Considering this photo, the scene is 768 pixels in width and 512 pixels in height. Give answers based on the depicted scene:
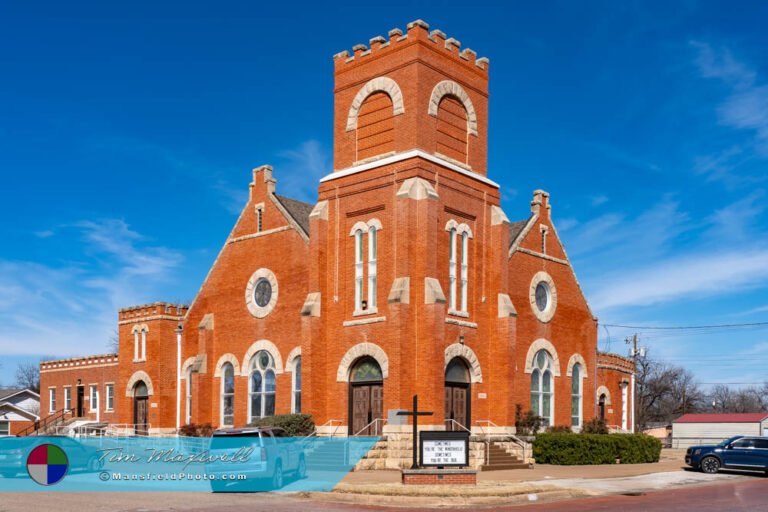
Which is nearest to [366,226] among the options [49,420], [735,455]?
[735,455]

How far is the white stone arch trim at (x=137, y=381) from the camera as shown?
141 feet

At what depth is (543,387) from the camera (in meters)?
39.1

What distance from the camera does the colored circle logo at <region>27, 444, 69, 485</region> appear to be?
24.2 meters

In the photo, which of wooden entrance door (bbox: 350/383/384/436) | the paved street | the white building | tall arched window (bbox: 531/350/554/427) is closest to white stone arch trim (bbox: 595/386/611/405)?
tall arched window (bbox: 531/350/554/427)

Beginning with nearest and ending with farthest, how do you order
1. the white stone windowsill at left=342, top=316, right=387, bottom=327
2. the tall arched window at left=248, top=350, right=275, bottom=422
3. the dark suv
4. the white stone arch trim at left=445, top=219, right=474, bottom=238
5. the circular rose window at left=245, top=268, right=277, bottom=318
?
1. the dark suv
2. the white stone windowsill at left=342, top=316, right=387, bottom=327
3. the white stone arch trim at left=445, top=219, right=474, bottom=238
4. the tall arched window at left=248, top=350, right=275, bottom=422
5. the circular rose window at left=245, top=268, right=277, bottom=318

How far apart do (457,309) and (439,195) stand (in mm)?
4420

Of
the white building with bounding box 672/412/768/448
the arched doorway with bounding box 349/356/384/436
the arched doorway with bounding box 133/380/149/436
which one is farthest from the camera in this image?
Result: the white building with bounding box 672/412/768/448

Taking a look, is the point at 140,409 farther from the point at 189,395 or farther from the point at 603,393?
the point at 603,393

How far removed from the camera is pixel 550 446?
33.5 meters

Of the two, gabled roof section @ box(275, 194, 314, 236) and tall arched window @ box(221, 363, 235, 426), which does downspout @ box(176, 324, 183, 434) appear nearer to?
tall arched window @ box(221, 363, 235, 426)

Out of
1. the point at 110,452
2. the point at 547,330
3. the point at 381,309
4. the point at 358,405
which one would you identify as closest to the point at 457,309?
the point at 381,309

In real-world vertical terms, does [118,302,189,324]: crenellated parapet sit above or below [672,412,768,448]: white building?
above

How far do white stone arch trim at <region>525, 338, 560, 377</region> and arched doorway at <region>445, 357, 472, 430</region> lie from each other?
4956 mm

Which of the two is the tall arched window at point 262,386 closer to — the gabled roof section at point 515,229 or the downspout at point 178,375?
the downspout at point 178,375
